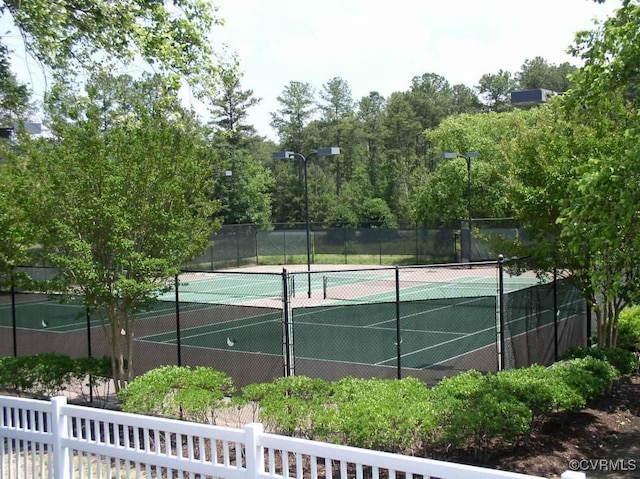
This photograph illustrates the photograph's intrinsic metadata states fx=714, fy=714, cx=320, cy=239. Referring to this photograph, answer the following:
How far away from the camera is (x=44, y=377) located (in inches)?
453

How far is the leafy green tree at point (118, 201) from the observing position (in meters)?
10.6

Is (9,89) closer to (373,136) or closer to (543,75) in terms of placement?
(373,136)

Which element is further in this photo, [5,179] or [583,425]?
[5,179]

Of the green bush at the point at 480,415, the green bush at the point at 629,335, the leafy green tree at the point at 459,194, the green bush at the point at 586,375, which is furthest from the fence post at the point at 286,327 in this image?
the leafy green tree at the point at 459,194

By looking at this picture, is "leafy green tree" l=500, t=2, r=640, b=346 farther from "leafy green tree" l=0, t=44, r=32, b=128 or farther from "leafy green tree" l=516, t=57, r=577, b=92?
"leafy green tree" l=516, t=57, r=577, b=92

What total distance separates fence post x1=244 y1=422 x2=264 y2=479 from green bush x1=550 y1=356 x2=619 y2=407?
5.46 m

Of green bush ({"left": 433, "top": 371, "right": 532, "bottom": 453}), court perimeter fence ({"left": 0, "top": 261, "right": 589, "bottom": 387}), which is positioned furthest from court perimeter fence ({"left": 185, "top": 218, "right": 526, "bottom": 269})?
green bush ({"left": 433, "top": 371, "right": 532, "bottom": 453})

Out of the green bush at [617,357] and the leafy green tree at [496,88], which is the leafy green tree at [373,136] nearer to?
the leafy green tree at [496,88]

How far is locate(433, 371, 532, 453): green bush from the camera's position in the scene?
791 cm

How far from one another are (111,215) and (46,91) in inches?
111

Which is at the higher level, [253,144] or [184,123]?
[253,144]

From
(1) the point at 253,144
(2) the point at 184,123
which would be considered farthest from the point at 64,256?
(1) the point at 253,144

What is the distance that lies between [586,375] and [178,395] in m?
5.46

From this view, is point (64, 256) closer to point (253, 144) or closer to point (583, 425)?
point (583, 425)
